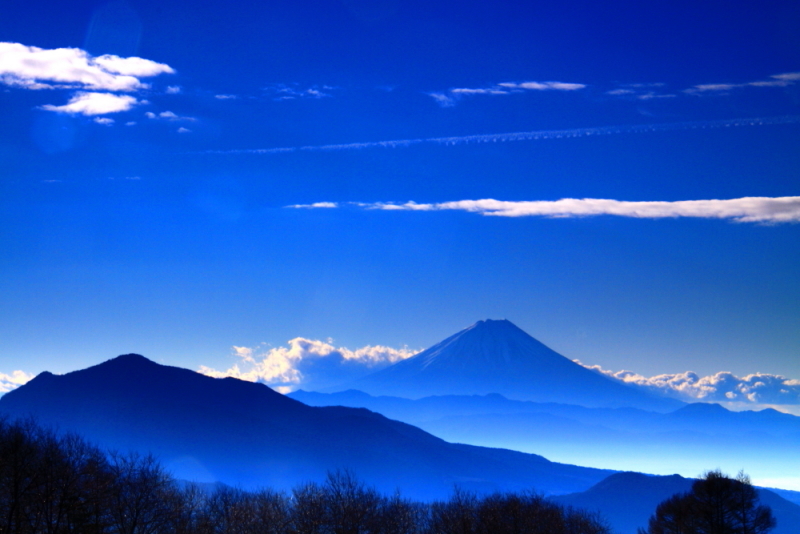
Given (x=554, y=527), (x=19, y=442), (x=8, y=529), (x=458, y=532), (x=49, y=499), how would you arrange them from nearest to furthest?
(x=8, y=529)
(x=49, y=499)
(x=19, y=442)
(x=458, y=532)
(x=554, y=527)

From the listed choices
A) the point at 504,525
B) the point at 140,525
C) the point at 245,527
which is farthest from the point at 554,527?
the point at 140,525

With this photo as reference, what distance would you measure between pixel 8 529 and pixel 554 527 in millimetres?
55962

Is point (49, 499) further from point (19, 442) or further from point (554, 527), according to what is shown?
point (554, 527)

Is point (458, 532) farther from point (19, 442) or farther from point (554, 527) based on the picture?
point (19, 442)

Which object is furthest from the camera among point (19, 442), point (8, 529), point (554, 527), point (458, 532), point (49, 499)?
point (554, 527)

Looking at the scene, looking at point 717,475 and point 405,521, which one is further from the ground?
point 717,475

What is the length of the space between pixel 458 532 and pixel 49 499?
38050mm

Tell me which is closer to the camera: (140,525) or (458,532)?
(140,525)

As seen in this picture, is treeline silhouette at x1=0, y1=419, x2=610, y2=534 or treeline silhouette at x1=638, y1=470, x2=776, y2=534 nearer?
treeline silhouette at x1=0, y1=419, x2=610, y2=534

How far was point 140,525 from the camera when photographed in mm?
71688

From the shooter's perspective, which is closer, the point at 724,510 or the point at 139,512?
the point at 139,512

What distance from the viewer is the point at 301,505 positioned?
92.9 m

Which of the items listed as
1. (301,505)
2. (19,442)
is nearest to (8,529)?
(19,442)

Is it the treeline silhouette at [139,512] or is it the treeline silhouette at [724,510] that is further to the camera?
the treeline silhouette at [724,510]
